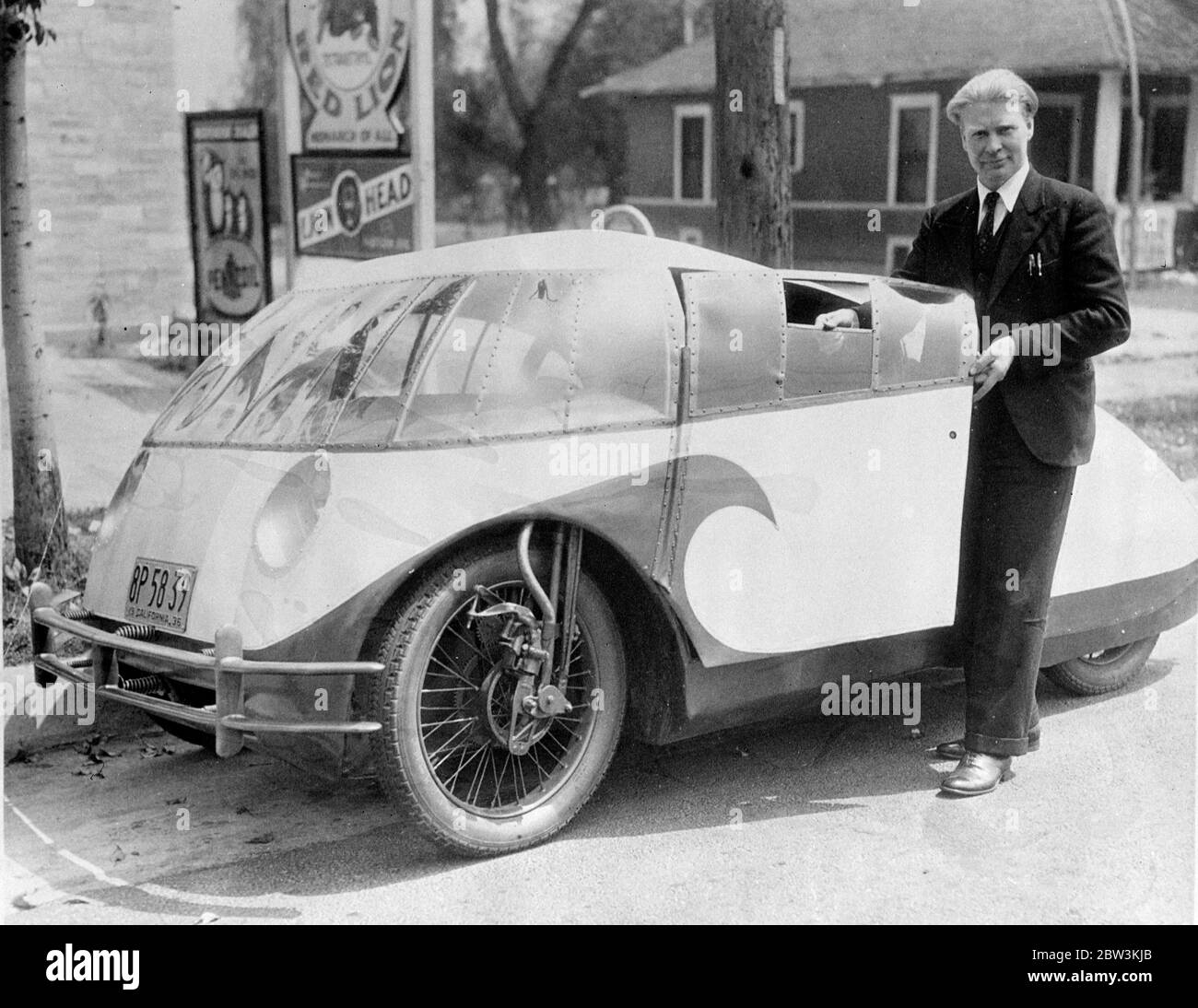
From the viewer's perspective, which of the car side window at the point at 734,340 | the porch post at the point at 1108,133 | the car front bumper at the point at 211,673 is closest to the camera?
the car front bumper at the point at 211,673

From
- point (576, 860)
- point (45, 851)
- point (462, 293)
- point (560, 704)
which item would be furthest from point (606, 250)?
point (45, 851)

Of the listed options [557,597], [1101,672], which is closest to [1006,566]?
[1101,672]

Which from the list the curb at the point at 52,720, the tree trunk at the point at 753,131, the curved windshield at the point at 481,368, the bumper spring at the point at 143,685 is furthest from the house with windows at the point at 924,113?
the bumper spring at the point at 143,685

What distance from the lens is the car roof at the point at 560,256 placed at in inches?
163

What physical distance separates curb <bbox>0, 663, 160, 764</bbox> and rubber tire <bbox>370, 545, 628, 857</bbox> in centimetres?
158

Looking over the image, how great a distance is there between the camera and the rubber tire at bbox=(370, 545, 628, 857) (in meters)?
3.71

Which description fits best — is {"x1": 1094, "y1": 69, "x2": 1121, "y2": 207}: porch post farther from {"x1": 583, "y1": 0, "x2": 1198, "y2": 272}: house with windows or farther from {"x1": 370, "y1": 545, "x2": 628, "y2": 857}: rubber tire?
{"x1": 370, "y1": 545, "x2": 628, "y2": 857}: rubber tire

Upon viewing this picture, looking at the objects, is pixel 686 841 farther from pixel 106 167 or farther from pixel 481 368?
pixel 106 167

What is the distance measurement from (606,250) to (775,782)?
1.78m

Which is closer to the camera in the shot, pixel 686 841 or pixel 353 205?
pixel 686 841

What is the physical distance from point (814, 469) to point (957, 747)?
122 cm

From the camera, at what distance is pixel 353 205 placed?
8.31m

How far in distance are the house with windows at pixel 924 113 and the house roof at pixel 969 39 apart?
3cm

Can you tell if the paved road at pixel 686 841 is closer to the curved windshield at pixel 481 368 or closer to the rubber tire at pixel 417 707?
the rubber tire at pixel 417 707
